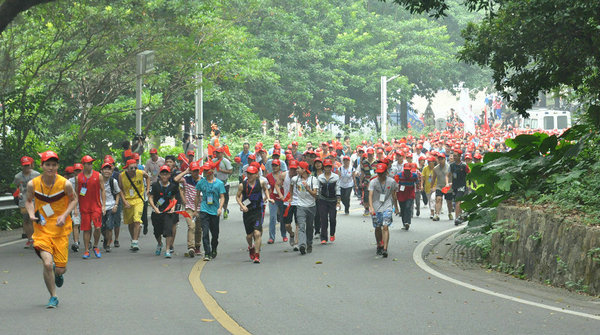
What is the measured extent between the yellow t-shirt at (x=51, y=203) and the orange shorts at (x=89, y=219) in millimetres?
5040

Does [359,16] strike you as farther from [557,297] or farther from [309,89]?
[557,297]

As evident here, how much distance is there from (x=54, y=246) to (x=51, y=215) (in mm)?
335

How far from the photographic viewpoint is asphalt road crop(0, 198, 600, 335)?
9.15 metres

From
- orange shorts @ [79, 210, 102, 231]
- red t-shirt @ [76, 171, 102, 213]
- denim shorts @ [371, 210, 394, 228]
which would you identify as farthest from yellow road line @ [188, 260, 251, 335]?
denim shorts @ [371, 210, 394, 228]

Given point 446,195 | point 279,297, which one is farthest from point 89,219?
point 446,195

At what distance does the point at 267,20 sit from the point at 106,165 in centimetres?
3542

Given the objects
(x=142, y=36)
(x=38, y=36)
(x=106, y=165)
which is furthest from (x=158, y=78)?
(x=106, y=165)

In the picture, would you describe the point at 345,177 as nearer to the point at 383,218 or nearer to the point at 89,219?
the point at 383,218

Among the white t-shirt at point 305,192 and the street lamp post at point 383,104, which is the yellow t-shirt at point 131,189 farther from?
the street lamp post at point 383,104

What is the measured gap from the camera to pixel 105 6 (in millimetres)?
24703

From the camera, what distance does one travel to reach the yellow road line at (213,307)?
8969 mm

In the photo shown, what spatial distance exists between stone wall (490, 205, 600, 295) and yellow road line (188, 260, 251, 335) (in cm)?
429

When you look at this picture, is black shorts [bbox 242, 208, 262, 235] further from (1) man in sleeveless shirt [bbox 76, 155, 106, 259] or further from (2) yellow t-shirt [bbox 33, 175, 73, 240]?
(2) yellow t-shirt [bbox 33, 175, 73, 240]

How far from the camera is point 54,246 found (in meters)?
10.3
